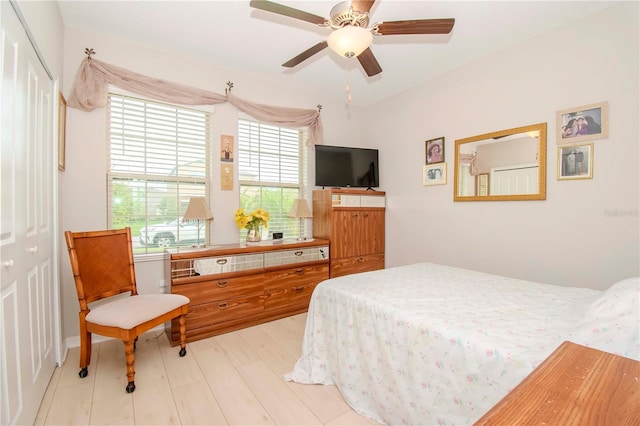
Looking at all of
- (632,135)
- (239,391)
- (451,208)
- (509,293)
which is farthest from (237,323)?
(632,135)

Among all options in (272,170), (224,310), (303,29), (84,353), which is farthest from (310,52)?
(84,353)

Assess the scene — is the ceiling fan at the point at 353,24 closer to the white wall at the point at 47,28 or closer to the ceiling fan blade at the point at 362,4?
the ceiling fan blade at the point at 362,4

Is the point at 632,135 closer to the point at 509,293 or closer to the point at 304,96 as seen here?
the point at 509,293

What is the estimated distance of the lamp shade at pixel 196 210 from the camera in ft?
9.07

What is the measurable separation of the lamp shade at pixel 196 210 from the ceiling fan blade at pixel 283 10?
1768mm

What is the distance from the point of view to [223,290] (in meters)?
2.76

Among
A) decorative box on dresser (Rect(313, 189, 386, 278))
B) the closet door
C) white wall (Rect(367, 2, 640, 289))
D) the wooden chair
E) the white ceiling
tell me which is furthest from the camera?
decorative box on dresser (Rect(313, 189, 386, 278))

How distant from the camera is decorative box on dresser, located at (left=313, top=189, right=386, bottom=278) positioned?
3.53 metres

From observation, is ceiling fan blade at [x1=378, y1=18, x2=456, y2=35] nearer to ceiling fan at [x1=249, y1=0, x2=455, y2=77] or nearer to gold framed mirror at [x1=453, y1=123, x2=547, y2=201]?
ceiling fan at [x1=249, y1=0, x2=455, y2=77]

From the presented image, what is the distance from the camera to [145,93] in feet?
9.02

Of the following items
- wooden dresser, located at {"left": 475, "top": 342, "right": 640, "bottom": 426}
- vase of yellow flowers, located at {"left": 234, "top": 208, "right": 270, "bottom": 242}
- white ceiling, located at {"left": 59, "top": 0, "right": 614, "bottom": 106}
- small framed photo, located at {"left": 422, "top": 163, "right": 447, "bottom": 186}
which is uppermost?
white ceiling, located at {"left": 59, "top": 0, "right": 614, "bottom": 106}

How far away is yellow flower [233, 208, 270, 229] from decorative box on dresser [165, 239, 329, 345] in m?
0.22

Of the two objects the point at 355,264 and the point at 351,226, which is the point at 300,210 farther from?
the point at 355,264

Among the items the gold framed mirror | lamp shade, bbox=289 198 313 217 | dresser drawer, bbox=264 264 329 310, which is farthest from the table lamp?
the gold framed mirror
